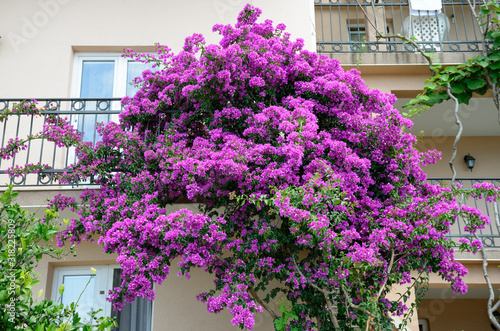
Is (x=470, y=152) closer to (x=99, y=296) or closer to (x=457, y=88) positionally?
(x=457, y=88)

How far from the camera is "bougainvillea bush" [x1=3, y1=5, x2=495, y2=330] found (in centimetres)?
468

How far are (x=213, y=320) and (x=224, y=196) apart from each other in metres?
2.07

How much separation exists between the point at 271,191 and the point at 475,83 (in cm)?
468

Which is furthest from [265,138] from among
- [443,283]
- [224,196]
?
[443,283]

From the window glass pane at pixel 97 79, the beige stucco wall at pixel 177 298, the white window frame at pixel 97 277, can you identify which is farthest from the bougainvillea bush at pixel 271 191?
the window glass pane at pixel 97 79

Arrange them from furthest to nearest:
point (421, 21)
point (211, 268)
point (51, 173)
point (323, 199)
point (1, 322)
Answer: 1. point (421, 21)
2. point (51, 173)
3. point (211, 268)
4. point (323, 199)
5. point (1, 322)

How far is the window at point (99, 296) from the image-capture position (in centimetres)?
651

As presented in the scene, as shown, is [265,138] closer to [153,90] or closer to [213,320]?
[153,90]

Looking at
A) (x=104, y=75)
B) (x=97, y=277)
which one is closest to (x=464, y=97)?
(x=104, y=75)

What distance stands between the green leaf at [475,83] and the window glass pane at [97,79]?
5.50 m

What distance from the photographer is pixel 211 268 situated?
4.99 metres

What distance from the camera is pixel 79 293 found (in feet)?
21.6

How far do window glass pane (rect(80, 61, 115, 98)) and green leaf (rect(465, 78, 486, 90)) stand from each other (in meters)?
5.50

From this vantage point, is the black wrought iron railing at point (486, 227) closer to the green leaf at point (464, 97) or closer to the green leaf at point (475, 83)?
the green leaf at point (464, 97)
